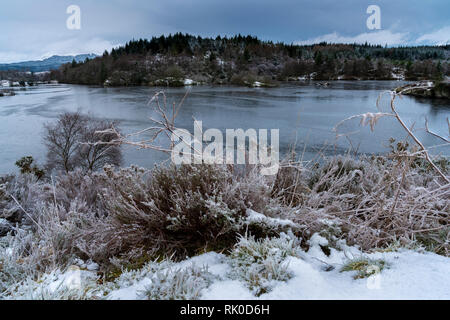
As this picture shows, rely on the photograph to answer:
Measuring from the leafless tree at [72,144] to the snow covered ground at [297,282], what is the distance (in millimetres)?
15722

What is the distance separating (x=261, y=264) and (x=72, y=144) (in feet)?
68.0

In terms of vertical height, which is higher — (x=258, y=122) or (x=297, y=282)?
(x=258, y=122)

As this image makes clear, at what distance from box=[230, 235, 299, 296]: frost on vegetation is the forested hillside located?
168 ft

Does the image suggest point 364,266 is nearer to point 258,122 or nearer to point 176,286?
point 176,286

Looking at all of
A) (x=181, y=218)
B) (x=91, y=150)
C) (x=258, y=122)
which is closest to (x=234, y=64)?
(x=258, y=122)

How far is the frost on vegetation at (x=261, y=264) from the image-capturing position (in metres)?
1.58

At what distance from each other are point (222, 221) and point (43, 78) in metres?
108

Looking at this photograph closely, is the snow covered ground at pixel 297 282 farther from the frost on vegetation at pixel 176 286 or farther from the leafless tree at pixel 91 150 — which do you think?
the leafless tree at pixel 91 150

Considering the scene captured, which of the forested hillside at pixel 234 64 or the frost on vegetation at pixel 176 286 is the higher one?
the forested hillside at pixel 234 64

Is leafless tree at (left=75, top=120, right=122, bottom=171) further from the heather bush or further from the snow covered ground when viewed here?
the snow covered ground

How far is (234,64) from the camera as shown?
7531 centimetres

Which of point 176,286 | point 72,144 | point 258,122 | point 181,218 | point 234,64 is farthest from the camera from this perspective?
point 234,64

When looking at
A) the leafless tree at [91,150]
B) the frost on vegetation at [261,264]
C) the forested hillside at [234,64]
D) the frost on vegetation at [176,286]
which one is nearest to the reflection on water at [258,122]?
the leafless tree at [91,150]

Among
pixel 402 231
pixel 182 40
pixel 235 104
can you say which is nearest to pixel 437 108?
pixel 235 104
